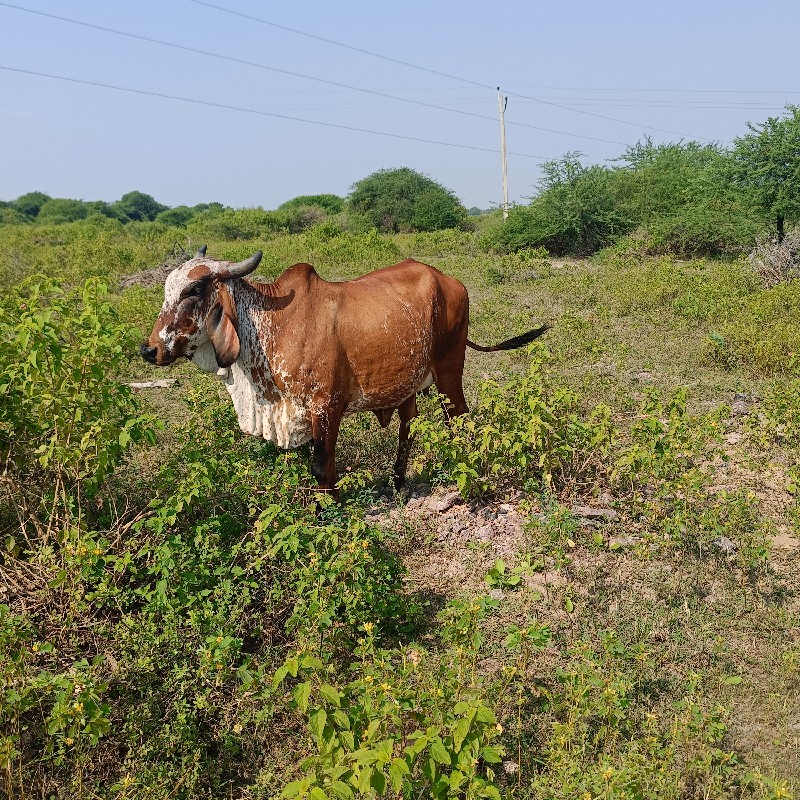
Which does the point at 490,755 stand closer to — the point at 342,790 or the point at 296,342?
the point at 342,790

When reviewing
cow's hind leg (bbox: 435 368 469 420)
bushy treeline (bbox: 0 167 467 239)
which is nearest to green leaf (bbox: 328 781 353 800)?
cow's hind leg (bbox: 435 368 469 420)

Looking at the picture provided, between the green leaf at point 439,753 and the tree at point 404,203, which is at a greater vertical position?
the tree at point 404,203

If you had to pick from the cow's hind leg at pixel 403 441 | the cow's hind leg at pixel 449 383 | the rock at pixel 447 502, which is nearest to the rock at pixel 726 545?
the rock at pixel 447 502

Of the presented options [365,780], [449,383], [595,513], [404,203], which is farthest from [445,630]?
[404,203]

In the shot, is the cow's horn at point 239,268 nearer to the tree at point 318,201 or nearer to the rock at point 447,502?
the rock at point 447,502

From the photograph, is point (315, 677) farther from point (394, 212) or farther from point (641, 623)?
point (394, 212)

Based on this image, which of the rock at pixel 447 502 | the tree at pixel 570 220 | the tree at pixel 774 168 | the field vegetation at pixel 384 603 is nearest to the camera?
the field vegetation at pixel 384 603

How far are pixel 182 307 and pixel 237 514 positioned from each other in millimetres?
1260

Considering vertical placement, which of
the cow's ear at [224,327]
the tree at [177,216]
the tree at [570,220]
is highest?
the tree at [177,216]

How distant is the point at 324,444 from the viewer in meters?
4.53

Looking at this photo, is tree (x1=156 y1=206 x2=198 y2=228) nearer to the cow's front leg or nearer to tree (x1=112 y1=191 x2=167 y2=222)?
tree (x1=112 y1=191 x2=167 y2=222)

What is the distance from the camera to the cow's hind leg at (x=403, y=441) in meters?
5.36

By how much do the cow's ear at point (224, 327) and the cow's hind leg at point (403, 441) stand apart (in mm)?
1501

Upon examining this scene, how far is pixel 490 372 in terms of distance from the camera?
818 centimetres
